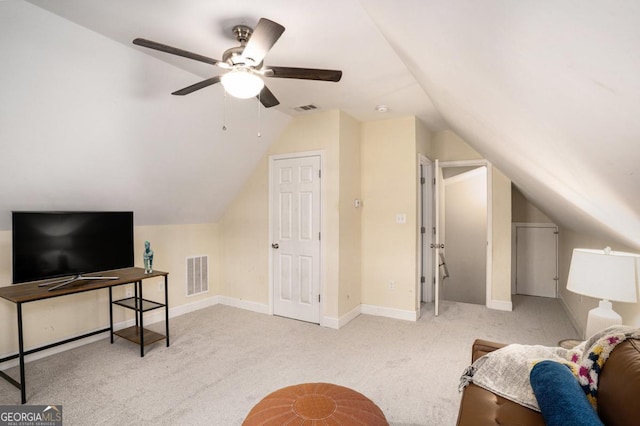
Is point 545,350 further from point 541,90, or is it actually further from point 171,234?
point 171,234

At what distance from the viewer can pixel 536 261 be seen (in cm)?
535

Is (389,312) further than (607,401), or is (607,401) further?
(389,312)

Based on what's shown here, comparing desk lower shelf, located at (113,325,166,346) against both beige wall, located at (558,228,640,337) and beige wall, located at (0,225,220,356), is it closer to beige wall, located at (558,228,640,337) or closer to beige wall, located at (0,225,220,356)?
beige wall, located at (0,225,220,356)

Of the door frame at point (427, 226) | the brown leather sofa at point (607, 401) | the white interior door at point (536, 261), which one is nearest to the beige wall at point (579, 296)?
the white interior door at point (536, 261)

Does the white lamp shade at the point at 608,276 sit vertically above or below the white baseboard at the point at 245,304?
above

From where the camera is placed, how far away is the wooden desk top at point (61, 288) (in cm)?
242

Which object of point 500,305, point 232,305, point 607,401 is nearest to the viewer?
point 607,401

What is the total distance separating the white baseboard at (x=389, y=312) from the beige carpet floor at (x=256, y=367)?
0.11 metres

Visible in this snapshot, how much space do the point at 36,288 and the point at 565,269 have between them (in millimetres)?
6173

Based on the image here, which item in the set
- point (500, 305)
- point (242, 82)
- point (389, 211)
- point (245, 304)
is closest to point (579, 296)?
point (500, 305)

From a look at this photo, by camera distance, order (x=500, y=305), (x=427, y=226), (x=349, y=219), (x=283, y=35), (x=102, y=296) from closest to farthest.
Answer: (x=283, y=35) → (x=102, y=296) → (x=349, y=219) → (x=500, y=305) → (x=427, y=226)

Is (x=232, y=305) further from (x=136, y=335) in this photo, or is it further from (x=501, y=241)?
(x=501, y=241)

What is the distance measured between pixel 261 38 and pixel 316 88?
159cm

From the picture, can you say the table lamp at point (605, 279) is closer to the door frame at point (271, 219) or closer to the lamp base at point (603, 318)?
the lamp base at point (603, 318)
